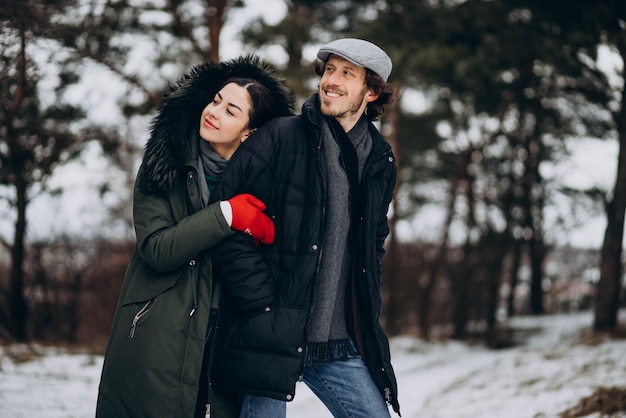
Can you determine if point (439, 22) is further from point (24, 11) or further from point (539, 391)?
point (24, 11)

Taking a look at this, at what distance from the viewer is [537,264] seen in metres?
18.0

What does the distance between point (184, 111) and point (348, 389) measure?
133cm

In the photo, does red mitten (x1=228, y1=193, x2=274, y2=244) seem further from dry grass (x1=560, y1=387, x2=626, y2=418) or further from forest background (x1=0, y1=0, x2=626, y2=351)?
dry grass (x1=560, y1=387, x2=626, y2=418)

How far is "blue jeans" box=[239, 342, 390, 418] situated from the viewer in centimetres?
265

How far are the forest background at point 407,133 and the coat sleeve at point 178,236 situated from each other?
241cm

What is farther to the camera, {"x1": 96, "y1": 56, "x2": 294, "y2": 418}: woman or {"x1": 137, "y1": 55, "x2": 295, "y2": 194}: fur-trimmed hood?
{"x1": 137, "y1": 55, "x2": 295, "y2": 194}: fur-trimmed hood

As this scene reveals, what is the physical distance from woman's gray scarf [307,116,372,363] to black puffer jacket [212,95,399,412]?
0.05 meters

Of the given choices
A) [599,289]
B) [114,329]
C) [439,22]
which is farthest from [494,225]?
[114,329]

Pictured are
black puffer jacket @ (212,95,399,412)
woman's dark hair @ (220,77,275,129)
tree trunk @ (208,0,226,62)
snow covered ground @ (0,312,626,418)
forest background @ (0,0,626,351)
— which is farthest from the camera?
tree trunk @ (208,0,226,62)

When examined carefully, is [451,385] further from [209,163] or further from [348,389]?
[209,163]

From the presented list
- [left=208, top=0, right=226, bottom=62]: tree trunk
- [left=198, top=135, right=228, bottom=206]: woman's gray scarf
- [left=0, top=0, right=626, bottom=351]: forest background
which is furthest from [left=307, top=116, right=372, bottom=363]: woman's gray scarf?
[left=208, top=0, right=226, bottom=62]: tree trunk

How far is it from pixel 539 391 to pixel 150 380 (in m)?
5.09

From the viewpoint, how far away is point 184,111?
9.18ft

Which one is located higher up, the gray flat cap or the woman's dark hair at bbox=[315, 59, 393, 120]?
the gray flat cap
